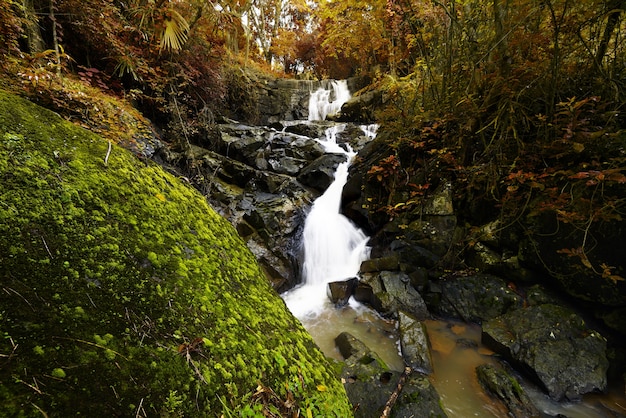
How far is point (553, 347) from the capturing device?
3844 millimetres

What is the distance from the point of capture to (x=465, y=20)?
5559mm

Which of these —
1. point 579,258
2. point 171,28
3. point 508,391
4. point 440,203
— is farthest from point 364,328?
point 171,28

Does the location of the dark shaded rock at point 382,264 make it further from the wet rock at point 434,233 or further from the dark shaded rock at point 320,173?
the dark shaded rock at point 320,173

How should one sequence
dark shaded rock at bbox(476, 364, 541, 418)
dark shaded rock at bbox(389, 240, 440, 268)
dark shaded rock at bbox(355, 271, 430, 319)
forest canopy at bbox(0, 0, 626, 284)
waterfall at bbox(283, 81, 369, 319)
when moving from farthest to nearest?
waterfall at bbox(283, 81, 369, 319) → dark shaded rock at bbox(389, 240, 440, 268) → dark shaded rock at bbox(355, 271, 430, 319) → forest canopy at bbox(0, 0, 626, 284) → dark shaded rock at bbox(476, 364, 541, 418)

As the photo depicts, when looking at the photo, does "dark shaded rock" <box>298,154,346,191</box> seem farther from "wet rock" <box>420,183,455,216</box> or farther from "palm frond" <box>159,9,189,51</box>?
"palm frond" <box>159,9,189,51</box>

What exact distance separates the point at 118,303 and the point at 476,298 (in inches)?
223

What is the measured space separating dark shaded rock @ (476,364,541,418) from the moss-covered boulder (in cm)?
333

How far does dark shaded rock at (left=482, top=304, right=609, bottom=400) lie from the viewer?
3.58m

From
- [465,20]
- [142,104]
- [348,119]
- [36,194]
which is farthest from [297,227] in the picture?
[348,119]

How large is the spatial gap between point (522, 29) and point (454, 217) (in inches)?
143

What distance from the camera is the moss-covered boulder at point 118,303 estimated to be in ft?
2.12

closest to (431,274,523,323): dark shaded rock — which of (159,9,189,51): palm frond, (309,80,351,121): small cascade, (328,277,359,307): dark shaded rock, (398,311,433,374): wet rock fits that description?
Result: (398,311,433,374): wet rock

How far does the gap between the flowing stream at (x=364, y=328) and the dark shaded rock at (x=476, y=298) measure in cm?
24

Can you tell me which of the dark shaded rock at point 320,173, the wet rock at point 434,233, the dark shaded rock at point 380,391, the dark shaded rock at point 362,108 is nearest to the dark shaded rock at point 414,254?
the wet rock at point 434,233
